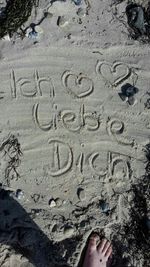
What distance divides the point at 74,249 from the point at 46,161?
744 mm

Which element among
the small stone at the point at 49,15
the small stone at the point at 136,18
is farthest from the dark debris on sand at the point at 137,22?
the small stone at the point at 49,15

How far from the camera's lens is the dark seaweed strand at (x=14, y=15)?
475 centimetres

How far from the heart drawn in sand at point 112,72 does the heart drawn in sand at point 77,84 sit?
137 mm

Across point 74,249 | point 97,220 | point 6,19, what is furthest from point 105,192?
point 6,19

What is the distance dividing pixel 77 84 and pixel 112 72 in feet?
1.08

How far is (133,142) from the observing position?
4715 millimetres

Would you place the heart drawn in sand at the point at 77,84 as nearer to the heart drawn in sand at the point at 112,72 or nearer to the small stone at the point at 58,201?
the heart drawn in sand at the point at 112,72

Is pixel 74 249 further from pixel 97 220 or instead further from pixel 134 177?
pixel 134 177

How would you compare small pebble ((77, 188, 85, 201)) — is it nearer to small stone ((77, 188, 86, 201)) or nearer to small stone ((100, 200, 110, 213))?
small stone ((77, 188, 86, 201))

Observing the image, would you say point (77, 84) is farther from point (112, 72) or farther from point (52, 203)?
point (52, 203)

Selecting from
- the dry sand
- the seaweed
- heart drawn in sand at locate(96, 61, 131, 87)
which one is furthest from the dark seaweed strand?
the seaweed

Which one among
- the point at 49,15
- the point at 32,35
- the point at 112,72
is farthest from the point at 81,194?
the point at 49,15

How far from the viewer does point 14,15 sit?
4.77 meters

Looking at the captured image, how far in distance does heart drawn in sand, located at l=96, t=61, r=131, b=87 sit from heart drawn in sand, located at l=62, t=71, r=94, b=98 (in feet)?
0.45
